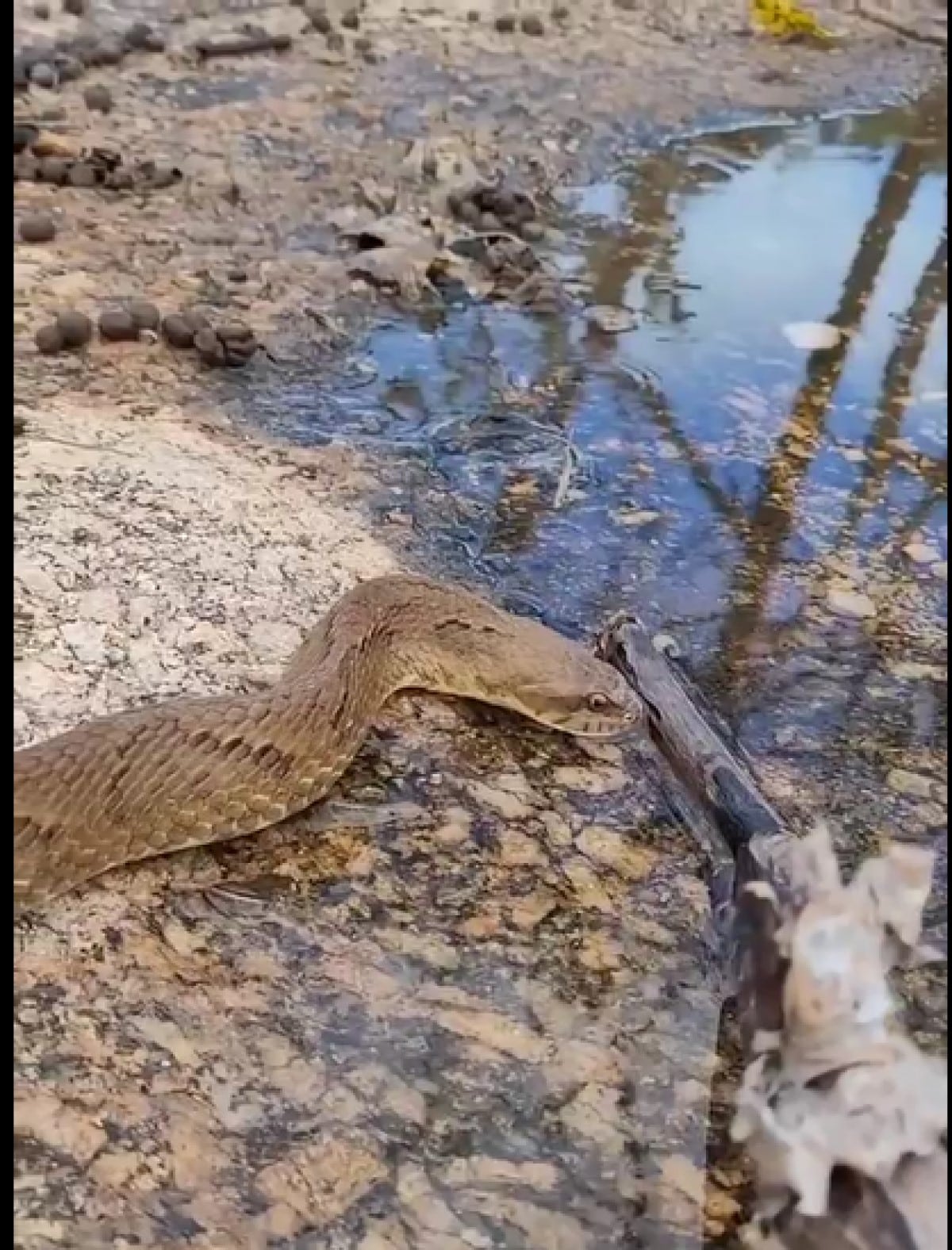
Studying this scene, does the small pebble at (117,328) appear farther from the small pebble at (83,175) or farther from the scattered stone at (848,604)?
the scattered stone at (848,604)

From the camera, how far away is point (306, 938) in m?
1.95

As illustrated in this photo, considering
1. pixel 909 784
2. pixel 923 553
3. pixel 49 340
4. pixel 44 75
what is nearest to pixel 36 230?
pixel 49 340

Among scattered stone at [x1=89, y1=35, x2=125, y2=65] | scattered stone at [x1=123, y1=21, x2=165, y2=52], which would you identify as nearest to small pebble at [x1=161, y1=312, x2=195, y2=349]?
scattered stone at [x1=89, y1=35, x2=125, y2=65]

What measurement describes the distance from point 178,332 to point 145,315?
3.1 inches

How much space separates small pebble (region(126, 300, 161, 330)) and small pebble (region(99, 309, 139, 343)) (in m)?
0.02

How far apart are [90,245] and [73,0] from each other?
1865mm

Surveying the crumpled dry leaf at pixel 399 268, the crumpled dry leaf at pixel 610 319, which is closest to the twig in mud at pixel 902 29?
the crumpled dry leaf at pixel 610 319

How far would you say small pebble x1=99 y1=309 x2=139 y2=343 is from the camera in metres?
3.42

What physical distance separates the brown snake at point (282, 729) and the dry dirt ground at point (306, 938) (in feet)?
0.15

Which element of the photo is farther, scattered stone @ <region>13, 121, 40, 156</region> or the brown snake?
scattered stone @ <region>13, 121, 40, 156</region>

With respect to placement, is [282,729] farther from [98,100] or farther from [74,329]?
[98,100]

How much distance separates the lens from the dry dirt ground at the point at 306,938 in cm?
156

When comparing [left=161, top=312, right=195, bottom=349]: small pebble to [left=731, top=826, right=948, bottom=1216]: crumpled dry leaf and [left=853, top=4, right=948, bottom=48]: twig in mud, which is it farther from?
[left=731, top=826, right=948, bottom=1216]: crumpled dry leaf

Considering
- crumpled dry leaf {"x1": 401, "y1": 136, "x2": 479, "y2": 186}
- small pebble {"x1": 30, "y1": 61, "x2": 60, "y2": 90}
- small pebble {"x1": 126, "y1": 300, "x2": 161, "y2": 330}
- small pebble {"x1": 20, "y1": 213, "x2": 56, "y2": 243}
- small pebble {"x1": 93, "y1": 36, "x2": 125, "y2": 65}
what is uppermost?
small pebble {"x1": 93, "y1": 36, "x2": 125, "y2": 65}
